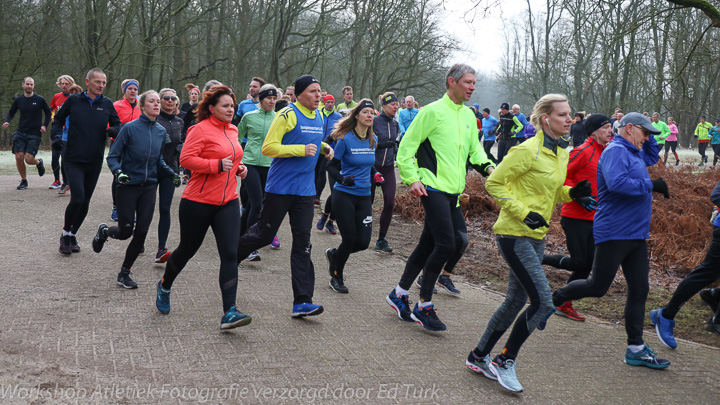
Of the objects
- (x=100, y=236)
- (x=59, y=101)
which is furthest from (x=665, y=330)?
(x=59, y=101)

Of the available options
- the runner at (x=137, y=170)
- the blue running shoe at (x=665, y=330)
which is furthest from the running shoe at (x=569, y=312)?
the runner at (x=137, y=170)

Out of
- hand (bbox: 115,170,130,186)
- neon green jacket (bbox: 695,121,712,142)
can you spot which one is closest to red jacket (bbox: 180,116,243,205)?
hand (bbox: 115,170,130,186)

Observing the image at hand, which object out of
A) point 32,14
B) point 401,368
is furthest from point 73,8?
point 401,368

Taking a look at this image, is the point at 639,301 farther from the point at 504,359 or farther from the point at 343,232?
the point at 343,232

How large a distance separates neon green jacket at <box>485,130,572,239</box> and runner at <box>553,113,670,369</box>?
717mm

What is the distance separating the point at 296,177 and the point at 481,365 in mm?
2316

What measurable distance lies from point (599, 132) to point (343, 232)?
2.75 m

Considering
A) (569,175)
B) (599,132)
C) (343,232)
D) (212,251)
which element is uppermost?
(599,132)

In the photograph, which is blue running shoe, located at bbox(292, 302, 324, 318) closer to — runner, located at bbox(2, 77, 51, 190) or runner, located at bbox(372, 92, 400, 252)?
runner, located at bbox(372, 92, 400, 252)

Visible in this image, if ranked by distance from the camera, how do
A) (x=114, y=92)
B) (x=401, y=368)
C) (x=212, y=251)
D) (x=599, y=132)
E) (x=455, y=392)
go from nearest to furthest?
(x=455, y=392), (x=401, y=368), (x=599, y=132), (x=212, y=251), (x=114, y=92)

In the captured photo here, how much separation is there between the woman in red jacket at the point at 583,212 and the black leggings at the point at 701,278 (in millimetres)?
843

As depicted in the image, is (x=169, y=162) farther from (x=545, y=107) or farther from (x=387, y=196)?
(x=545, y=107)

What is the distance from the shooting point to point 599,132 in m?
6.08

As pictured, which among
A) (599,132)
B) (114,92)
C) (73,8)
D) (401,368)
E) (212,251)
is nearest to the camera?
(401,368)
